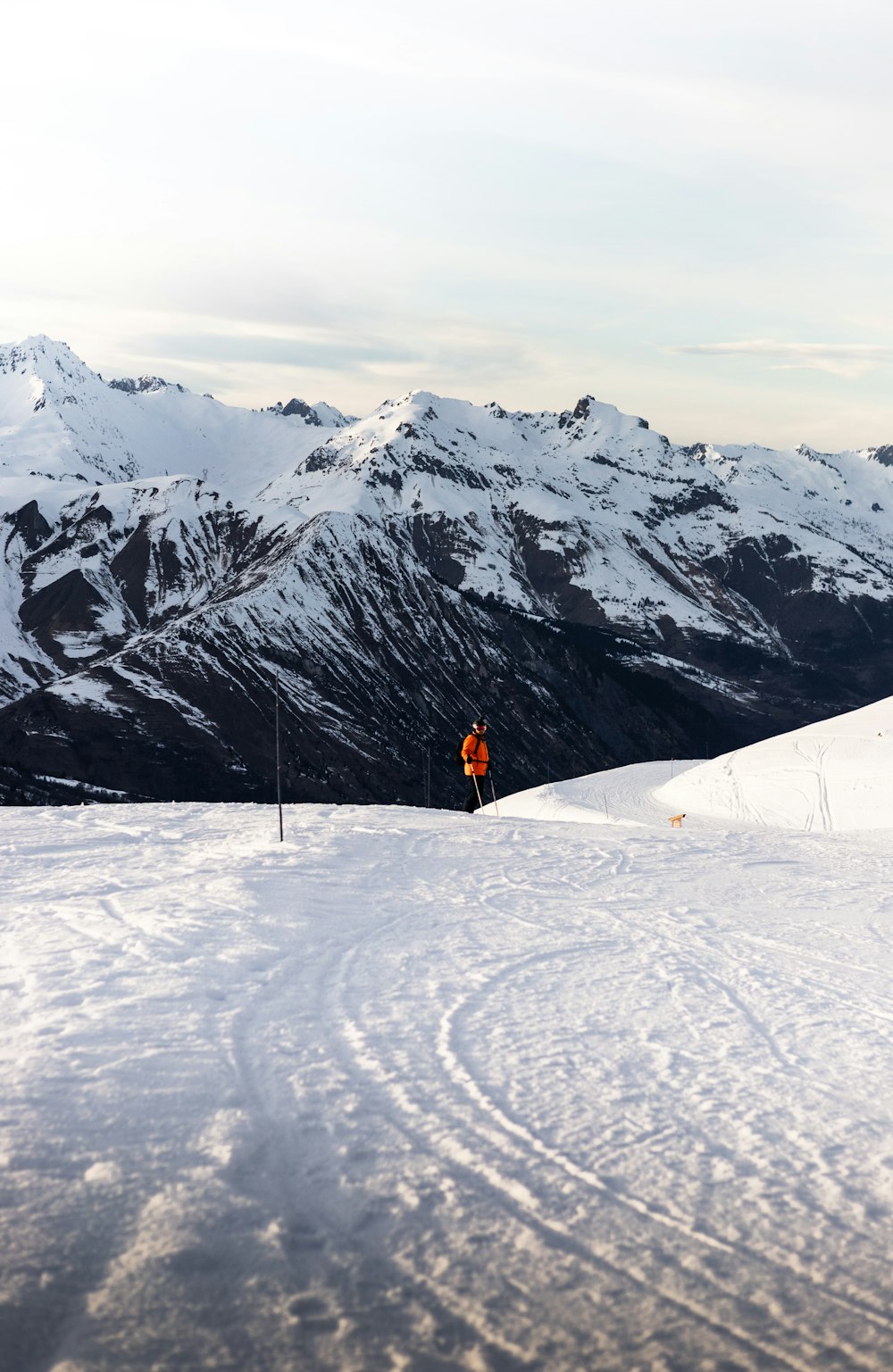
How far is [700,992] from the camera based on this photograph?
11.4m

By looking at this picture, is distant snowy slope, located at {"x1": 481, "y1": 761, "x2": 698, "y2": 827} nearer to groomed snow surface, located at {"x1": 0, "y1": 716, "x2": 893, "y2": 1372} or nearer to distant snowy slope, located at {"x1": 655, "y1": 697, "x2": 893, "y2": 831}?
distant snowy slope, located at {"x1": 655, "y1": 697, "x2": 893, "y2": 831}

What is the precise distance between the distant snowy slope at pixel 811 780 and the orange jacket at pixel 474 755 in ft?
50.7

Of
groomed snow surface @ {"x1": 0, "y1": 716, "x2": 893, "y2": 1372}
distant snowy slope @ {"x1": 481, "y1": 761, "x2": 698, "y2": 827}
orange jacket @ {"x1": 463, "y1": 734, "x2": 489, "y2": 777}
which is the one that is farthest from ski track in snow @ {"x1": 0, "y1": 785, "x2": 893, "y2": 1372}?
distant snowy slope @ {"x1": 481, "y1": 761, "x2": 698, "y2": 827}

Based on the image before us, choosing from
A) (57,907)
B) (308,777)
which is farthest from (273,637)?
(57,907)

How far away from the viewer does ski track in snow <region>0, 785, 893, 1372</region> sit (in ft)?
20.7

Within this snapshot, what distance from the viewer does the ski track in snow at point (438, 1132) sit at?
6.30 meters

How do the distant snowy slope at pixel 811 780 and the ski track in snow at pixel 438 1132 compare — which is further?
the distant snowy slope at pixel 811 780

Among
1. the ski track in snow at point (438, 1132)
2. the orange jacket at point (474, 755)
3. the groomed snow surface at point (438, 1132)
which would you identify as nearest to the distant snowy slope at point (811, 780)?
the orange jacket at point (474, 755)

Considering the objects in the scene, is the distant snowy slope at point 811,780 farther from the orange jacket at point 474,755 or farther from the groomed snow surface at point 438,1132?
the groomed snow surface at point 438,1132

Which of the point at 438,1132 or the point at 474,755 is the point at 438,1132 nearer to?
the point at 438,1132

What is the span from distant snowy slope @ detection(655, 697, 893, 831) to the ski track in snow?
2230cm

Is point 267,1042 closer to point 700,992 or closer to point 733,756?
point 700,992

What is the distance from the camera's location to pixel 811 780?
127 feet

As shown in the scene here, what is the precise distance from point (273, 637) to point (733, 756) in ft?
485
